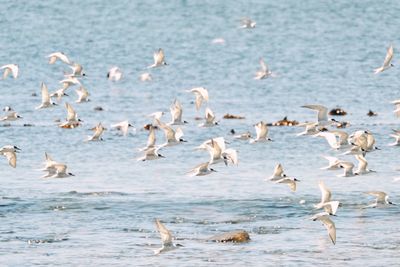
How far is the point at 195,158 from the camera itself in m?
50.6

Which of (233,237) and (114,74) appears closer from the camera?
(233,237)

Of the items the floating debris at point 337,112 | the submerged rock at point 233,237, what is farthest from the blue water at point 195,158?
the floating debris at point 337,112

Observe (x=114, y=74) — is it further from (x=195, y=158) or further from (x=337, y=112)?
(x=195, y=158)

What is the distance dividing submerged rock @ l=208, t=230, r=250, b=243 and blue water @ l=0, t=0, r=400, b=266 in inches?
10.9

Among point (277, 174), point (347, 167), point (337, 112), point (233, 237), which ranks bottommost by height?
point (233, 237)

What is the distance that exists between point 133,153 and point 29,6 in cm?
7766

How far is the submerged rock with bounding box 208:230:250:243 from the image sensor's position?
36500 mm

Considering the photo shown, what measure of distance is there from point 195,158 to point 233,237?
46.6ft

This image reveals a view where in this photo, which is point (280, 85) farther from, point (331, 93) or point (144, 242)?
point (144, 242)

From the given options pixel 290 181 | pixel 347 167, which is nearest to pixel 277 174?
pixel 290 181

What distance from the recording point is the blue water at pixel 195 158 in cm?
3634

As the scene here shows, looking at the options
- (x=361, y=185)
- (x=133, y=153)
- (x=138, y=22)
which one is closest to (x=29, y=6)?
(x=138, y=22)

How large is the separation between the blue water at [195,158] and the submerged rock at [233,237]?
276mm

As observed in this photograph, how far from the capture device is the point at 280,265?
1347 inches
